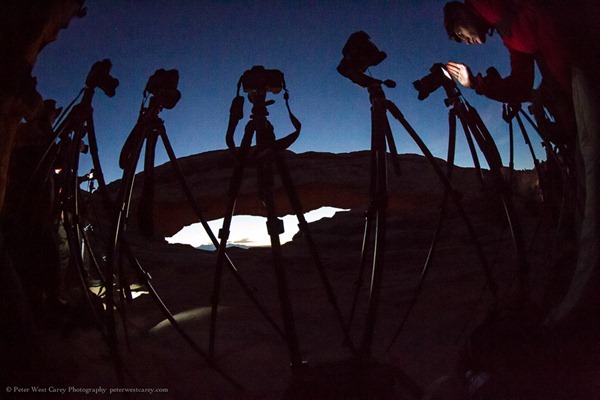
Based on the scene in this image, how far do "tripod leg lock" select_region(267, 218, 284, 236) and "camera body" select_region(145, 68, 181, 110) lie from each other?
150 centimetres

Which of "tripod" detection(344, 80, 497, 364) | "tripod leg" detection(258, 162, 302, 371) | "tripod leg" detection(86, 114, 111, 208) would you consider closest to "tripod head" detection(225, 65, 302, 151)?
"tripod leg" detection(258, 162, 302, 371)

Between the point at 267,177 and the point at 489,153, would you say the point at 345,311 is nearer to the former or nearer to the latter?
the point at 489,153

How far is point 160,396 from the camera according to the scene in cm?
274

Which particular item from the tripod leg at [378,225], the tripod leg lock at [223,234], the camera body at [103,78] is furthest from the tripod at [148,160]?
the tripod leg at [378,225]

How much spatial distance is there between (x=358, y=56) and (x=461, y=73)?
1.03m

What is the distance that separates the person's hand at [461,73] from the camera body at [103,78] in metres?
2.78

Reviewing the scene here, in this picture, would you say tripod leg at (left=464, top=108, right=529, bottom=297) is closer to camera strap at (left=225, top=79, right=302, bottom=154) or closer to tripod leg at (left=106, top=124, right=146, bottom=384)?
camera strap at (left=225, top=79, right=302, bottom=154)

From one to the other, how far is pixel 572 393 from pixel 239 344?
10.9 ft

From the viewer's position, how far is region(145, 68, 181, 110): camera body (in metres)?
2.71

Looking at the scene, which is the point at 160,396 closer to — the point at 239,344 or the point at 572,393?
the point at 239,344

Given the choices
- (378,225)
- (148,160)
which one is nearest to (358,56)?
(378,225)

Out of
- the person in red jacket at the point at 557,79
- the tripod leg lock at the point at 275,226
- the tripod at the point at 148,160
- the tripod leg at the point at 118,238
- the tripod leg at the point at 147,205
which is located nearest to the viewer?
the person in red jacket at the point at 557,79

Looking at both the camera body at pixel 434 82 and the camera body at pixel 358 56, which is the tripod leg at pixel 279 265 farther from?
the camera body at pixel 434 82

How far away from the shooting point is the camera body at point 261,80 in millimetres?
2189
